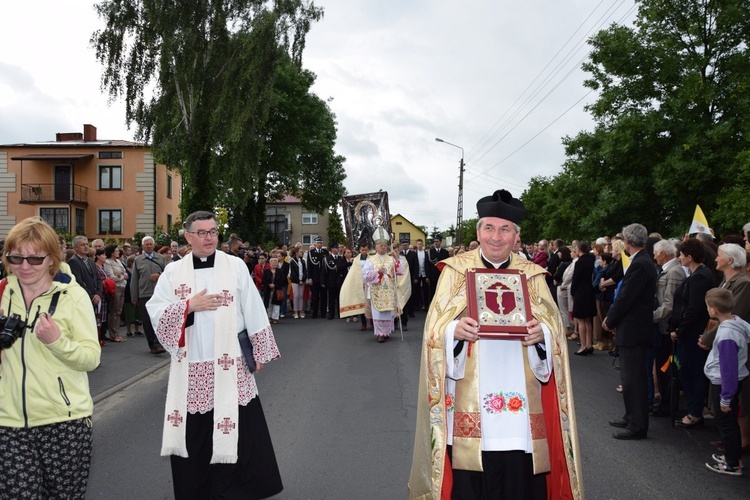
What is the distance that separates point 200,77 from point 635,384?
1007 inches

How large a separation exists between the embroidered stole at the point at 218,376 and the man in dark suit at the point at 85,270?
6.32m

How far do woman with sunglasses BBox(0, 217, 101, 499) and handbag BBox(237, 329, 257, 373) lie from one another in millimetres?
1196

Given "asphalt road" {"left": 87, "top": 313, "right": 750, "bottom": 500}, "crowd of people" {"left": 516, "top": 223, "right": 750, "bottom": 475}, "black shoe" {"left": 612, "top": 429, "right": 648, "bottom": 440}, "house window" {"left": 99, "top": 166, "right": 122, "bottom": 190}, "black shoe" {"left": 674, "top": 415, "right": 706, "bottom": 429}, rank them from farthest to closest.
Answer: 1. "house window" {"left": 99, "top": 166, "right": 122, "bottom": 190}
2. "black shoe" {"left": 674, "top": 415, "right": 706, "bottom": 429}
3. "black shoe" {"left": 612, "top": 429, "right": 648, "bottom": 440}
4. "crowd of people" {"left": 516, "top": 223, "right": 750, "bottom": 475}
5. "asphalt road" {"left": 87, "top": 313, "right": 750, "bottom": 500}

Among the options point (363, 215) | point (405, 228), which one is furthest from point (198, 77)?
point (405, 228)

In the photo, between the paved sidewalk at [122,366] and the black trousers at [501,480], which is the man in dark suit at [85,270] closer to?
the paved sidewalk at [122,366]

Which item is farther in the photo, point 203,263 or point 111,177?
point 111,177

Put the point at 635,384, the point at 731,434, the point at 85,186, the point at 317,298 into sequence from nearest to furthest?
1. the point at 731,434
2. the point at 635,384
3. the point at 317,298
4. the point at 85,186

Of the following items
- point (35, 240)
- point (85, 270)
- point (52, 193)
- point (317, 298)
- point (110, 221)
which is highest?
point (52, 193)

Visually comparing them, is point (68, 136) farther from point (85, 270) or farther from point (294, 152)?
point (85, 270)

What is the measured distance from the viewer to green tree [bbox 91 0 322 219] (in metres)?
26.9

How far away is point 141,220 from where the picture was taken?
138 ft

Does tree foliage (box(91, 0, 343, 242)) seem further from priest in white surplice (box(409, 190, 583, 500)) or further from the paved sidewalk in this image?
Answer: priest in white surplice (box(409, 190, 583, 500))

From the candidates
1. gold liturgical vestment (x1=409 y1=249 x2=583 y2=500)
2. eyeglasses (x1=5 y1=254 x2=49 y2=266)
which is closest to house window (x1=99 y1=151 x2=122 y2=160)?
eyeglasses (x1=5 y1=254 x2=49 y2=266)

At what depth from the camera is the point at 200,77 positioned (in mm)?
27703
